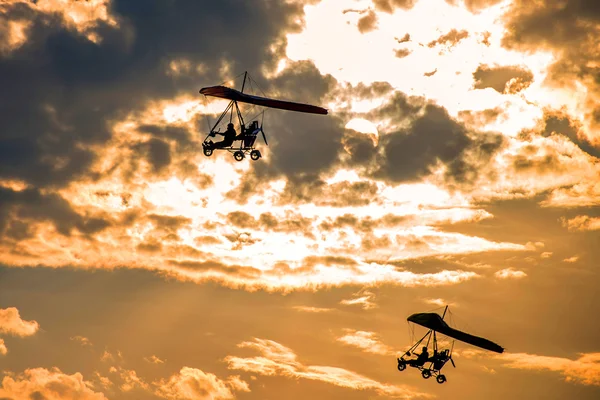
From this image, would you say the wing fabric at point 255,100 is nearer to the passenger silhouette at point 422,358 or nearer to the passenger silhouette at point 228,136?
the passenger silhouette at point 228,136

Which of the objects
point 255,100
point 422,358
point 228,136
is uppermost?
point 255,100

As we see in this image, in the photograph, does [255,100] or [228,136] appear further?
[255,100]

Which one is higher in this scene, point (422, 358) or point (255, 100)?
point (255, 100)

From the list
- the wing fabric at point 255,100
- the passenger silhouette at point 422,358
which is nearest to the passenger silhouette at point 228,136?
the wing fabric at point 255,100

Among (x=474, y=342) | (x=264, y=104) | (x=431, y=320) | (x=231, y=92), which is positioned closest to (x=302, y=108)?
(x=264, y=104)

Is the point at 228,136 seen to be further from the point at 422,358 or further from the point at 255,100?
the point at 422,358

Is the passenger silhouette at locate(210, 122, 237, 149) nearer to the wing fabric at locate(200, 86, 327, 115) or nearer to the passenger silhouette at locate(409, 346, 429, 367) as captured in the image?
the wing fabric at locate(200, 86, 327, 115)

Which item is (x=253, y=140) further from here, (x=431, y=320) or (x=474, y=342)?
(x=474, y=342)

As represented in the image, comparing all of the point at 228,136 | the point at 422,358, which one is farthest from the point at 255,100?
the point at 422,358

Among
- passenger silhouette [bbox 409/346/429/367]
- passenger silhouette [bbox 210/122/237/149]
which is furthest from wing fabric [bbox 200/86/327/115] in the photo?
passenger silhouette [bbox 409/346/429/367]
